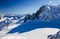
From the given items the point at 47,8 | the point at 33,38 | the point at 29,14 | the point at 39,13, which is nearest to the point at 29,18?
the point at 29,14

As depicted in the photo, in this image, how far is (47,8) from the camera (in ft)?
223

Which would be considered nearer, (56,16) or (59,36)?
(59,36)

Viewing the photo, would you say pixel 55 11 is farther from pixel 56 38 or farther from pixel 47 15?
pixel 56 38

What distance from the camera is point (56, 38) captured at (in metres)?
15.1

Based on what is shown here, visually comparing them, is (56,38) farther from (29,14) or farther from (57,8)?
(57,8)

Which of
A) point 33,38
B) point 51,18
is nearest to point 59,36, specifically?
point 33,38

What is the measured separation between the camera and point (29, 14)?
66.5 m

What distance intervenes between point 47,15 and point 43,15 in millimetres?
2053

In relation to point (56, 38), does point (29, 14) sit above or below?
below

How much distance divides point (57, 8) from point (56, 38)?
5587 cm

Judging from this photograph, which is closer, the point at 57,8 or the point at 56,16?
the point at 56,16

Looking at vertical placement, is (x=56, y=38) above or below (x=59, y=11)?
above

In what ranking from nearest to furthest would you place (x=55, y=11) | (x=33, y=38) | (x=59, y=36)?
(x=59, y=36), (x=33, y=38), (x=55, y=11)

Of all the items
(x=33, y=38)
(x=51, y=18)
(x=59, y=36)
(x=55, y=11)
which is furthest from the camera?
(x=55, y=11)
